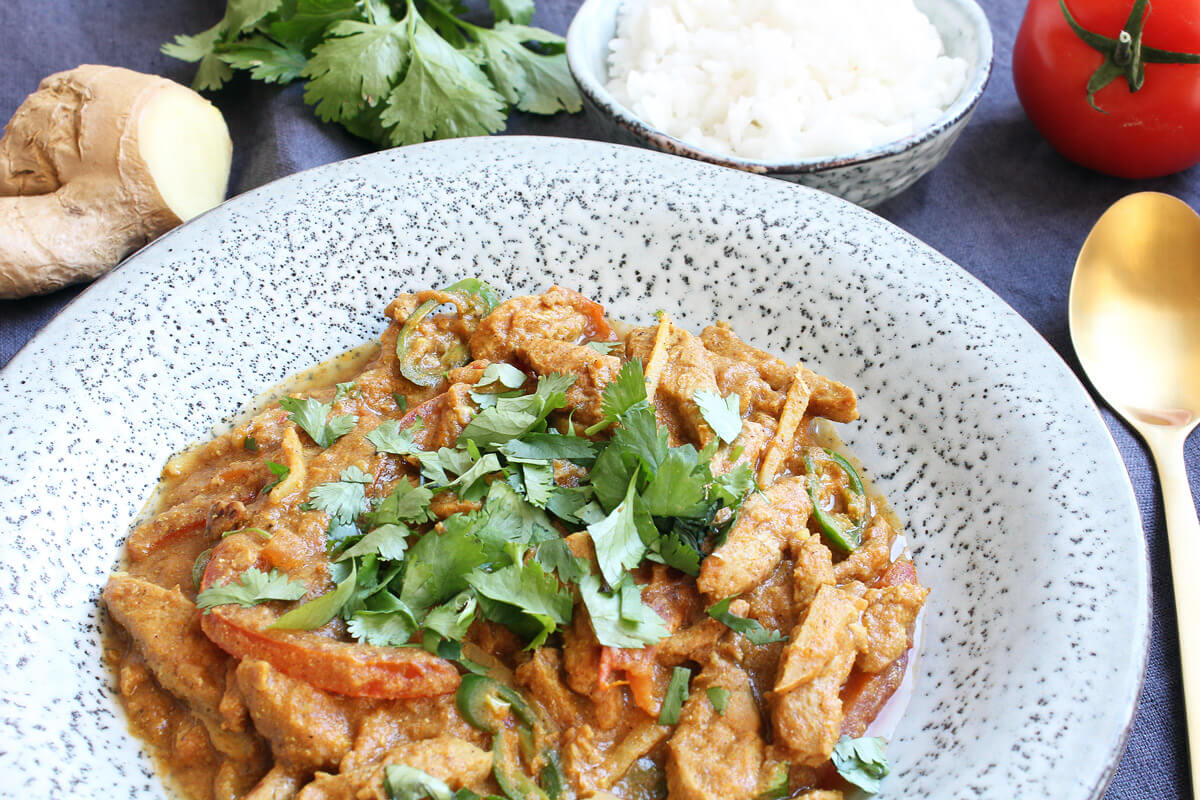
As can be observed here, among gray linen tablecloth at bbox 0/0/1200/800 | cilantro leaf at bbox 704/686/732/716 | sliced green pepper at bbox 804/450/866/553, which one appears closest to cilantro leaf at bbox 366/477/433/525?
cilantro leaf at bbox 704/686/732/716

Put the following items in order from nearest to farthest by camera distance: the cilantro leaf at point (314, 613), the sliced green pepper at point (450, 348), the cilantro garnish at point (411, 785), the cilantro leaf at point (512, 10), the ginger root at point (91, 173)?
the cilantro garnish at point (411, 785), the cilantro leaf at point (314, 613), the sliced green pepper at point (450, 348), the ginger root at point (91, 173), the cilantro leaf at point (512, 10)

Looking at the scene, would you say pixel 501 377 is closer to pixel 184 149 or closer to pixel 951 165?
pixel 184 149

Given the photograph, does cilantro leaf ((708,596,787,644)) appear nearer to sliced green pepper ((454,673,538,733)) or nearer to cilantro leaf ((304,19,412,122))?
sliced green pepper ((454,673,538,733))

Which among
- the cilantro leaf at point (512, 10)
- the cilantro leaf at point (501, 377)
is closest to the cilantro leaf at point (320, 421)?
the cilantro leaf at point (501, 377)

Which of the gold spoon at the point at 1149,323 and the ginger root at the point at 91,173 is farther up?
the ginger root at the point at 91,173

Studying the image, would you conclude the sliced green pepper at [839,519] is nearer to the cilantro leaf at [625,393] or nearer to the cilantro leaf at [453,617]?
the cilantro leaf at [625,393]

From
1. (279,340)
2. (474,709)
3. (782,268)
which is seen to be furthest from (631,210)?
(474,709)

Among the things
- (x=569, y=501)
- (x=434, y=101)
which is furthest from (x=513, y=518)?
(x=434, y=101)
